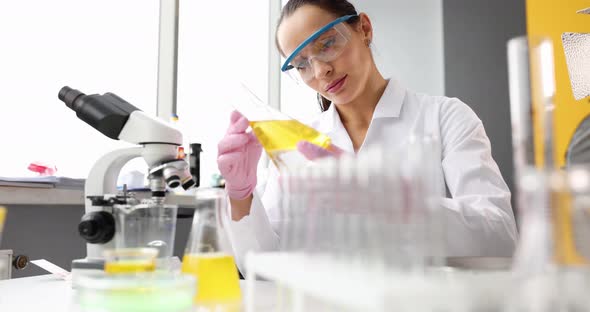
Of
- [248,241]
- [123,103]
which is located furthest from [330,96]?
[123,103]

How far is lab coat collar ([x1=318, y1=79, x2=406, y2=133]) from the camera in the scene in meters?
1.60

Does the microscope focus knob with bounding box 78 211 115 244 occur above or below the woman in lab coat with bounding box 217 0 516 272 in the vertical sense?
below

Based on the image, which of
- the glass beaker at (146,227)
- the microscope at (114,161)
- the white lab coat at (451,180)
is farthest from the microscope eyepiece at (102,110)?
the white lab coat at (451,180)

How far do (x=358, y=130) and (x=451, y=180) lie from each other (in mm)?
444

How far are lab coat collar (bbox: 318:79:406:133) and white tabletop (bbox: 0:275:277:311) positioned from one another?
0.78 m

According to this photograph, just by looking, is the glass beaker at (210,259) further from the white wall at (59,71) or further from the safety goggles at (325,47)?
the white wall at (59,71)

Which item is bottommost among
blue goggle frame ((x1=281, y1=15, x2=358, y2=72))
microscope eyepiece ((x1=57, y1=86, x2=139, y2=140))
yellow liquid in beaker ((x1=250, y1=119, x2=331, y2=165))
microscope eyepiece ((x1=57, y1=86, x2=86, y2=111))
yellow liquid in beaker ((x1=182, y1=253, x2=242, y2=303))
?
yellow liquid in beaker ((x1=182, y1=253, x2=242, y2=303))

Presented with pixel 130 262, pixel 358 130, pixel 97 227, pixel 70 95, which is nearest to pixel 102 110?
pixel 70 95

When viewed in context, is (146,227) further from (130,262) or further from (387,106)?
(387,106)

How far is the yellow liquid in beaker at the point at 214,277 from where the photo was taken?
68 centimetres

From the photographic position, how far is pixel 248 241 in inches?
52.4

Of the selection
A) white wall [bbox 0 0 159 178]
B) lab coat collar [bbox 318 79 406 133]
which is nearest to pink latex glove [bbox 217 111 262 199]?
lab coat collar [bbox 318 79 406 133]

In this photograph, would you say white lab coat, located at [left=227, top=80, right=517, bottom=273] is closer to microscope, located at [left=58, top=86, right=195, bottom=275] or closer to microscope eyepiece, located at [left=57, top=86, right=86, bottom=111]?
microscope, located at [left=58, top=86, right=195, bottom=275]

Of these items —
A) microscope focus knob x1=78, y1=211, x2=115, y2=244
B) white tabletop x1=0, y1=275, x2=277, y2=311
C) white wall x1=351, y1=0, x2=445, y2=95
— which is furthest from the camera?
white wall x1=351, y1=0, x2=445, y2=95
